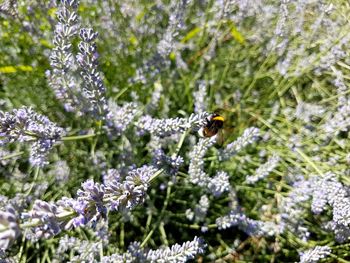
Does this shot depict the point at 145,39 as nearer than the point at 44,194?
No

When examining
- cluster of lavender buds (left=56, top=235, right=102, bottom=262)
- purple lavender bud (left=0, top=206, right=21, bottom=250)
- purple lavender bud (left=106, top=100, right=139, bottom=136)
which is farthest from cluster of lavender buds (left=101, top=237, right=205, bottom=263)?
purple lavender bud (left=0, top=206, right=21, bottom=250)

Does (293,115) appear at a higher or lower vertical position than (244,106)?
lower

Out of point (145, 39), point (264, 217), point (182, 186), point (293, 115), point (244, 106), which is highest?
point (145, 39)

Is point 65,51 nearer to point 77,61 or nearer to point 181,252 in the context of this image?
point 77,61

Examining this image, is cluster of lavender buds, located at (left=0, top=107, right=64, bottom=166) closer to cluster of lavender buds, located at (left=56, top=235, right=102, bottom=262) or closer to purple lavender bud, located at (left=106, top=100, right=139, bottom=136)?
purple lavender bud, located at (left=106, top=100, right=139, bottom=136)

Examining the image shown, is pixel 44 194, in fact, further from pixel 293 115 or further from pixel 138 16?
pixel 293 115

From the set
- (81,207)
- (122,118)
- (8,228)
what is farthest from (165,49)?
(8,228)

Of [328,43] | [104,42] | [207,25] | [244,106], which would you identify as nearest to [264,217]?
[244,106]
